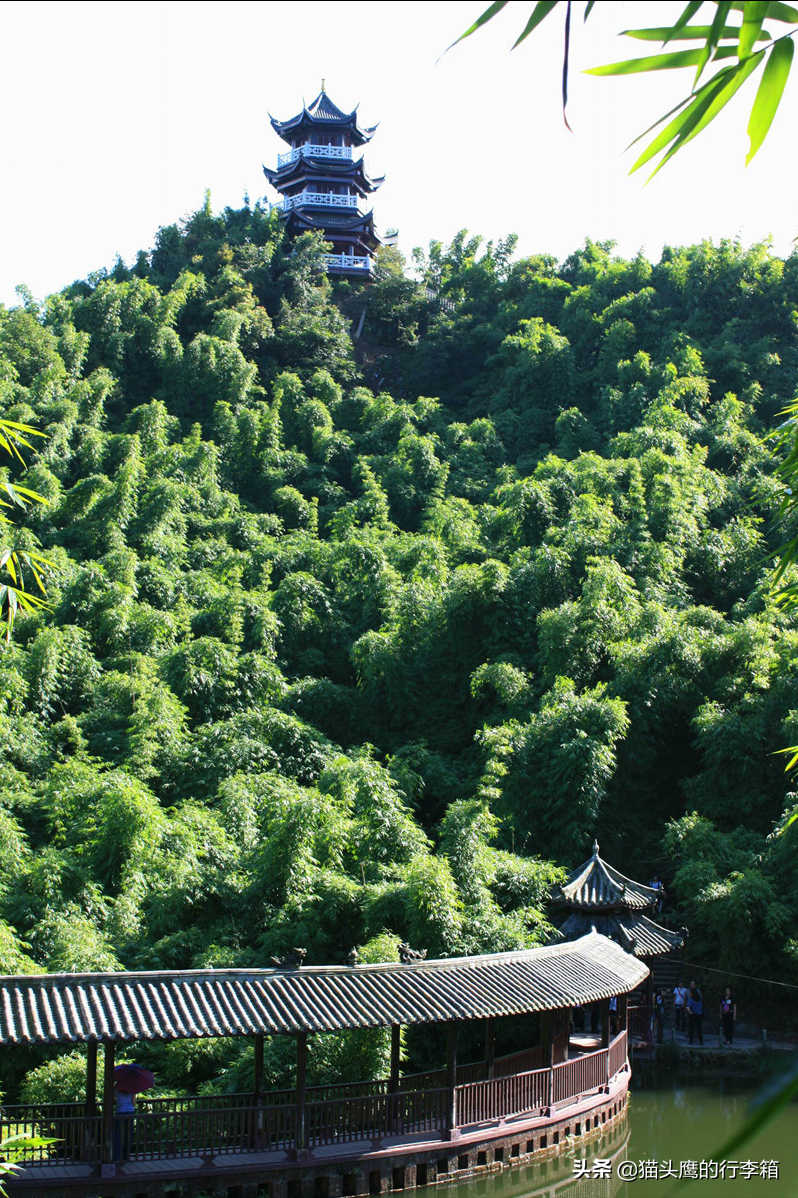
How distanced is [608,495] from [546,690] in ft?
19.8

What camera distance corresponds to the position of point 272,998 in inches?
327

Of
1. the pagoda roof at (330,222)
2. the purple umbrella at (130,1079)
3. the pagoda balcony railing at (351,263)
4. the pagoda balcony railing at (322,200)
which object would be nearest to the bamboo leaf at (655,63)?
the purple umbrella at (130,1079)

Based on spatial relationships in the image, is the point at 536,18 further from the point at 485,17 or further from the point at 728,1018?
the point at 728,1018

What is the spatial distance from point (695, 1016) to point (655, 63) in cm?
1404

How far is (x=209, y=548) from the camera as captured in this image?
22469 mm

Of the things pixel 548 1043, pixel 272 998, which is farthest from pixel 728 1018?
pixel 272 998

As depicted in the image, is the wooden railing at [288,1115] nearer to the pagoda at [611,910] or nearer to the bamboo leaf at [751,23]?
the pagoda at [611,910]

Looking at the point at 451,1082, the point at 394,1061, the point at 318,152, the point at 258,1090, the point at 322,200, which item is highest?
the point at 318,152

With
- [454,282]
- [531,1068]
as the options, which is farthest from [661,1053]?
[454,282]

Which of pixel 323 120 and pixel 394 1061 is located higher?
pixel 323 120

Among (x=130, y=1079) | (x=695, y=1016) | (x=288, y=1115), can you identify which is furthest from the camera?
(x=695, y=1016)

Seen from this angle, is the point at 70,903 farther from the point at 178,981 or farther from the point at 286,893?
the point at 178,981

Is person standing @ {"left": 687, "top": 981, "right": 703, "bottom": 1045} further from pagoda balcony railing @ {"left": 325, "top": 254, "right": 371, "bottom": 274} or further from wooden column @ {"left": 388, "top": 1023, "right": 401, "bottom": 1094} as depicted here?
pagoda balcony railing @ {"left": 325, "top": 254, "right": 371, "bottom": 274}

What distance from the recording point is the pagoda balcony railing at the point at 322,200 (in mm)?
36594
